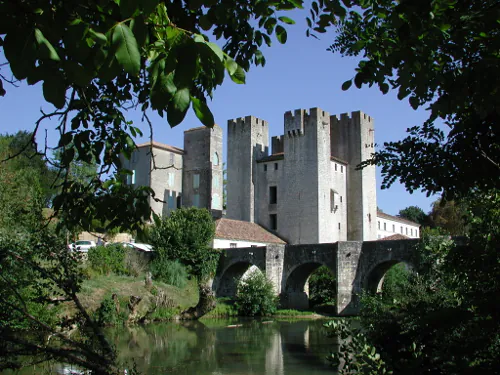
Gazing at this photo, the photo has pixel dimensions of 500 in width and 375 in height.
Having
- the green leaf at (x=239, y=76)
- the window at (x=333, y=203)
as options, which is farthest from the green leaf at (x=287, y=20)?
the window at (x=333, y=203)

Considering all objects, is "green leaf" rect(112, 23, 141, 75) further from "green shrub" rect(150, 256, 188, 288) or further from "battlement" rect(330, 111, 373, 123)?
"battlement" rect(330, 111, 373, 123)

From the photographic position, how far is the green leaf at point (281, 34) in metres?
3.54

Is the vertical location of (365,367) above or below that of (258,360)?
above

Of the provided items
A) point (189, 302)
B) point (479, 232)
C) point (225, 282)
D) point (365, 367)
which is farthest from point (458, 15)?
point (225, 282)

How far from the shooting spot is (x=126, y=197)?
4477 mm

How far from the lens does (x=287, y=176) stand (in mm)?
41375

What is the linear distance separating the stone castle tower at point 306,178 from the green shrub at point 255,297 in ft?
36.6

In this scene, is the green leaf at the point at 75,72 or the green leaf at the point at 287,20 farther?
the green leaf at the point at 287,20

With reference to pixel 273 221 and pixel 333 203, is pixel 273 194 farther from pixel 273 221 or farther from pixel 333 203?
pixel 333 203

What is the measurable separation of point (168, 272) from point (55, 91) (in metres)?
27.4

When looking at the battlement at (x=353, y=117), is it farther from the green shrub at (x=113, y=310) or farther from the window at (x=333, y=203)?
the green shrub at (x=113, y=310)

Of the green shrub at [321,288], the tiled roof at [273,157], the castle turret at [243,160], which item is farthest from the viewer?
the castle turret at [243,160]

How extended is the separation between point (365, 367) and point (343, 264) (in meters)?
26.4

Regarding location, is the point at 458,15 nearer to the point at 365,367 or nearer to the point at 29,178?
the point at 365,367
